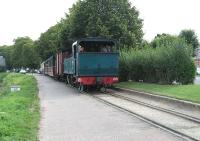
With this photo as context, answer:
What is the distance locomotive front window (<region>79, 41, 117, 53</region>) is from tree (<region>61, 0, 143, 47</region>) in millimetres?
7433

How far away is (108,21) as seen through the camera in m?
41.0

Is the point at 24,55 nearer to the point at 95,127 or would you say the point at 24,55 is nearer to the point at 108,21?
the point at 108,21

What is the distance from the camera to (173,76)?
29.3m

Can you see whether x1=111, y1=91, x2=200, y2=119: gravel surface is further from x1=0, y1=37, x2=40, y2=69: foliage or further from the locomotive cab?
x1=0, y1=37, x2=40, y2=69: foliage

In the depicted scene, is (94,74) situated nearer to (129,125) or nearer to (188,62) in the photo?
(188,62)

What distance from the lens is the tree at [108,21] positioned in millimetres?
41000

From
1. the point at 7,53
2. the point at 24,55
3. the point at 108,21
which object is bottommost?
the point at 108,21

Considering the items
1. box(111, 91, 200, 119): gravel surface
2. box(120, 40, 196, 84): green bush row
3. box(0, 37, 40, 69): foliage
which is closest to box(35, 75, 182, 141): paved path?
box(111, 91, 200, 119): gravel surface

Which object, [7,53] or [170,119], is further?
[7,53]

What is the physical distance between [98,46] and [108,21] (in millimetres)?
8729

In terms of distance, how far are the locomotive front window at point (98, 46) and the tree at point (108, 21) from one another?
7433mm

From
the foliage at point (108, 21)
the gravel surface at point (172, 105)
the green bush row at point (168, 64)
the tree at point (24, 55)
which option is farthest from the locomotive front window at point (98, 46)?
the tree at point (24, 55)

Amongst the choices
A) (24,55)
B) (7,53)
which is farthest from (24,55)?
(7,53)

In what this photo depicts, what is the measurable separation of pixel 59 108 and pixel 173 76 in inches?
426
